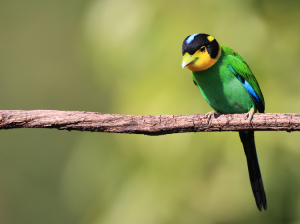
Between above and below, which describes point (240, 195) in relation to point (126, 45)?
below

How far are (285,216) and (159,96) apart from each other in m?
2.30

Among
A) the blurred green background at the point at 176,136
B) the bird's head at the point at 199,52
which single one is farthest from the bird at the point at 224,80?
the blurred green background at the point at 176,136

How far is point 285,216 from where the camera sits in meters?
4.57

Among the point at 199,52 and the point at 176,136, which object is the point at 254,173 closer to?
the point at 176,136

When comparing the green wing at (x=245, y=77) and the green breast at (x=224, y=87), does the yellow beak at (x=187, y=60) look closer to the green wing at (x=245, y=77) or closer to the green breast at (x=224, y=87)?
the green breast at (x=224, y=87)

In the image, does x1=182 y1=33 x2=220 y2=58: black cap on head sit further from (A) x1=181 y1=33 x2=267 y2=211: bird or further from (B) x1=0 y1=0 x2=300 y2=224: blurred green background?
(B) x1=0 y1=0 x2=300 y2=224: blurred green background

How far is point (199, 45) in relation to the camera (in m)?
3.58

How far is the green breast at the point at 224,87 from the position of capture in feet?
12.2

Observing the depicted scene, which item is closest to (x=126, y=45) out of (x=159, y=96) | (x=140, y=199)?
(x=159, y=96)

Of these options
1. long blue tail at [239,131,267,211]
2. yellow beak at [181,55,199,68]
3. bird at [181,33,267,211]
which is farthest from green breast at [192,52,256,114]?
long blue tail at [239,131,267,211]

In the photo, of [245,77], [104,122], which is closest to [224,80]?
[245,77]

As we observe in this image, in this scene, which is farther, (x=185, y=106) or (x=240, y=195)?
(x=185, y=106)

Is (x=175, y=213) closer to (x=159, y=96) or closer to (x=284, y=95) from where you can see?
(x=159, y=96)

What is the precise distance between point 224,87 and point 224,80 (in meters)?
0.07
